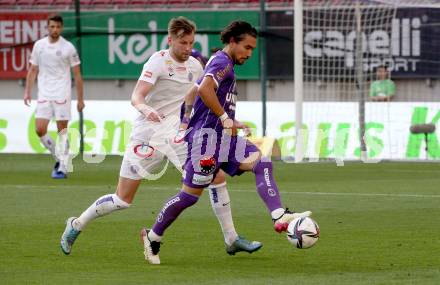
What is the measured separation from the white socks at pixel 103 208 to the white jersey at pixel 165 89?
22.5 inches

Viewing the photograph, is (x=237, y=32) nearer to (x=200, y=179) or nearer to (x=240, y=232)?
(x=200, y=179)

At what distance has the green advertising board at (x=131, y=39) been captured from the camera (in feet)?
84.7

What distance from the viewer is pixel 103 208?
10.6 m

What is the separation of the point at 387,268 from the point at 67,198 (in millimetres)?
6832

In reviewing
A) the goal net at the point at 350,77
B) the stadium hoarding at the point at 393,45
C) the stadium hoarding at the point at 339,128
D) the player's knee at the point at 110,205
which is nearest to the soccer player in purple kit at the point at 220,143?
the player's knee at the point at 110,205

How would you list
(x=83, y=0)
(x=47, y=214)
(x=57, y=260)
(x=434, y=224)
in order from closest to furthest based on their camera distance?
(x=57, y=260), (x=434, y=224), (x=47, y=214), (x=83, y=0)

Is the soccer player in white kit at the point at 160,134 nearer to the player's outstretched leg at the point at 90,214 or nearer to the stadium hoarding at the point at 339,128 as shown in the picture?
the player's outstretched leg at the point at 90,214

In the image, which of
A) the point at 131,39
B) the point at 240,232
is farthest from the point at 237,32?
the point at 131,39

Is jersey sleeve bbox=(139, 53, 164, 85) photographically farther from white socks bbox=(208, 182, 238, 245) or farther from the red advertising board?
the red advertising board

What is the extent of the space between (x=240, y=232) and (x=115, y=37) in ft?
52.0

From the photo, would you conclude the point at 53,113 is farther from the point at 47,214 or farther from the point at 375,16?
the point at 375,16

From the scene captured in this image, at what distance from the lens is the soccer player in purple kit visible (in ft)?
32.4

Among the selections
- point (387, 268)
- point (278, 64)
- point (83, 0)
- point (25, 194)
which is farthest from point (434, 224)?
point (83, 0)

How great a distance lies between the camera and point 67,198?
15656mm
